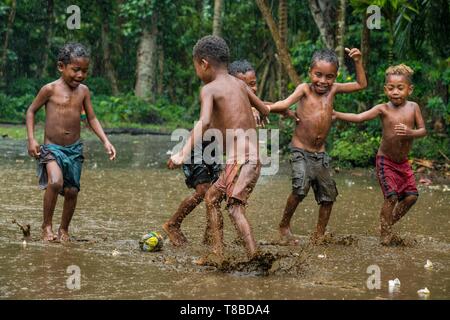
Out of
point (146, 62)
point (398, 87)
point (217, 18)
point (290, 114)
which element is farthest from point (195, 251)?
point (146, 62)

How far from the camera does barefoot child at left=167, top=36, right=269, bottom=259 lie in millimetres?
5137

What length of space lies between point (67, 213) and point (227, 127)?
5.19 ft

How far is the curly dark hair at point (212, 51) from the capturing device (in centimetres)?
535

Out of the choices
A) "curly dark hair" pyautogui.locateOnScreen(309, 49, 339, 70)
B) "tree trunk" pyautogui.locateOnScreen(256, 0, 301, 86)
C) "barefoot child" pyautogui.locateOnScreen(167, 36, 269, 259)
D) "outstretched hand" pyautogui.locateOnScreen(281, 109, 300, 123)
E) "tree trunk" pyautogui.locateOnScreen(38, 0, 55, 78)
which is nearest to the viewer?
"barefoot child" pyautogui.locateOnScreen(167, 36, 269, 259)

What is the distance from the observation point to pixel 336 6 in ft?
48.3

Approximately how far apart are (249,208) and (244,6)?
65.5 ft

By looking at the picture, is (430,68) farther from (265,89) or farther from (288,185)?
(265,89)

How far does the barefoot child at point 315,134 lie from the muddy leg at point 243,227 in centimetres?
125

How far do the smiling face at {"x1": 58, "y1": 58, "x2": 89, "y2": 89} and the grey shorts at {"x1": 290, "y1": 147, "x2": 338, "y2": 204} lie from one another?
1.84 m

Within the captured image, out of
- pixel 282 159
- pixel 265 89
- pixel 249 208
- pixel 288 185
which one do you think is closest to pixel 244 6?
pixel 265 89

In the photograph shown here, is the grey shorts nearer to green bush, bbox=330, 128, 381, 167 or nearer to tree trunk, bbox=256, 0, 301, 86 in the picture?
green bush, bbox=330, 128, 381, 167

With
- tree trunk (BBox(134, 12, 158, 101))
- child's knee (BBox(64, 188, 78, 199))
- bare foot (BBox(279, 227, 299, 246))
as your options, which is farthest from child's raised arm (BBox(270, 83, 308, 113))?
tree trunk (BBox(134, 12, 158, 101))

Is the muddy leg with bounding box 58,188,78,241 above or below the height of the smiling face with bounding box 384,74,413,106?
below

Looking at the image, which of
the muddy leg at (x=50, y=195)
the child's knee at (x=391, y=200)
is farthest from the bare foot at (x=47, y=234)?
the child's knee at (x=391, y=200)
